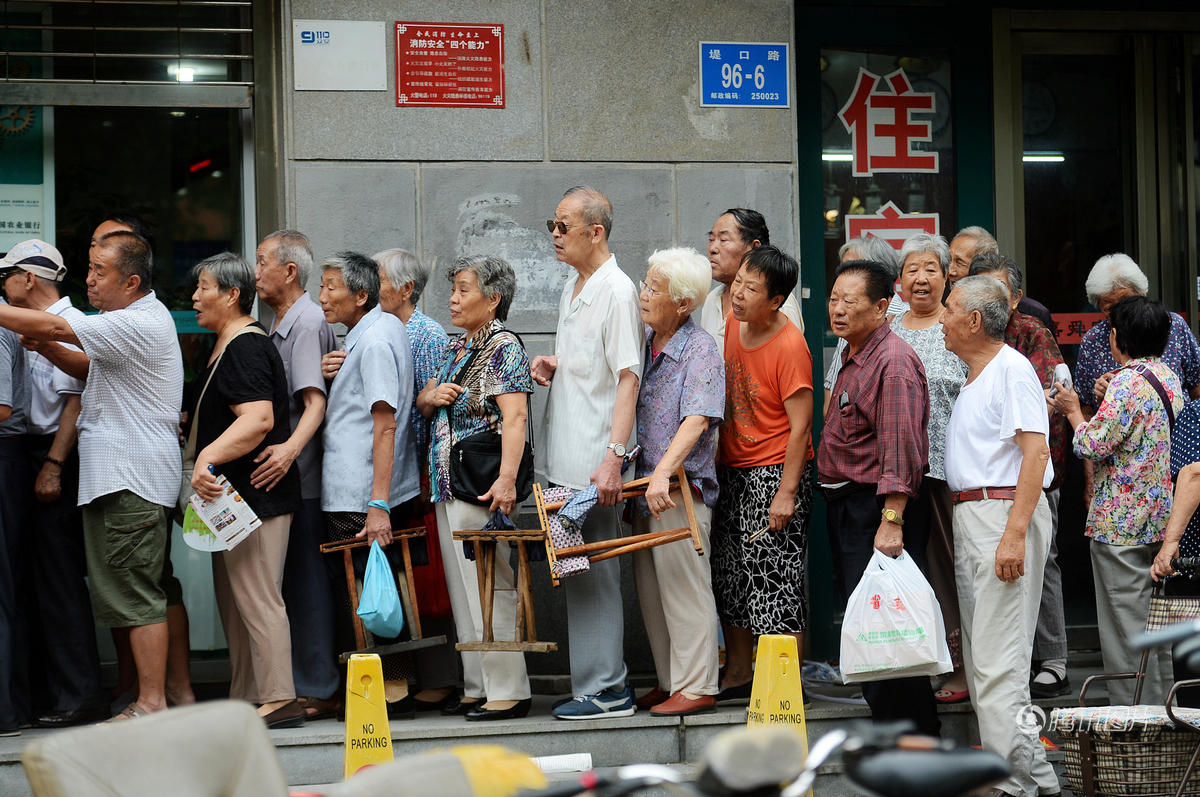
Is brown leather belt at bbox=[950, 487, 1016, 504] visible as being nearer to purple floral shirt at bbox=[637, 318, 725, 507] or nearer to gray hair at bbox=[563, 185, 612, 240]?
purple floral shirt at bbox=[637, 318, 725, 507]

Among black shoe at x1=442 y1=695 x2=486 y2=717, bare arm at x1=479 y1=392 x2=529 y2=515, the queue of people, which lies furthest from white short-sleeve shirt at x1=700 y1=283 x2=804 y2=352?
black shoe at x1=442 y1=695 x2=486 y2=717

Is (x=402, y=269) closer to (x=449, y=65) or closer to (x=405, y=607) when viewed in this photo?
(x=449, y=65)

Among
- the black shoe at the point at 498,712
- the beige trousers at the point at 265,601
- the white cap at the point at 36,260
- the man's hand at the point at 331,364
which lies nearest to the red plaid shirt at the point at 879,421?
the black shoe at the point at 498,712

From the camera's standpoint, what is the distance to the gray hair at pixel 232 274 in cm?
620

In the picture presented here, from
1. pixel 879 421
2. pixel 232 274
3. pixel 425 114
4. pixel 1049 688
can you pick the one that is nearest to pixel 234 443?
pixel 232 274

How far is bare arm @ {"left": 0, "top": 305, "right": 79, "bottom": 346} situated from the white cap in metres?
0.72

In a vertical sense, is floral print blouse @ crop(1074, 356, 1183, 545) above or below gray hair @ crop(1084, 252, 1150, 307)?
below

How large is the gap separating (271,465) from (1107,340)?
4270 mm

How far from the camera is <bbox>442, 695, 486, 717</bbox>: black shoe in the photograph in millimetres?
6227

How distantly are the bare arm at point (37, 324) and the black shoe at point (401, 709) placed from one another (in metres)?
2.15

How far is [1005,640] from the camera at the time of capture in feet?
18.3

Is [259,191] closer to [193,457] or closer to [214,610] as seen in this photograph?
[193,457]

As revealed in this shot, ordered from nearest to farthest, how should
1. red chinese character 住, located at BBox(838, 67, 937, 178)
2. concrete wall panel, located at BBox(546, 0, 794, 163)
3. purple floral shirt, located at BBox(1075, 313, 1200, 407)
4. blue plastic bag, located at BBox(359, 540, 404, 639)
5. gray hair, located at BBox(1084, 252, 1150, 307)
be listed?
blue plastic bag, located at BBox(359, 540, 404, 639)
purple floral shirt, located at BBox(1075, 313, 1200, 407)
gray hair, located at BBox(1084, 252, 1150, 307)
concrete wall panel, located at BBox(546, 0, 794, 163)
red chinese character 住, located at BBox(838, 67, 937, 178)

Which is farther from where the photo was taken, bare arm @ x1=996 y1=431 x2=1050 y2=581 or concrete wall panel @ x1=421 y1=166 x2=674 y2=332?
concrete wall panel @ x1=421 y1=166 x2=674 y2=332
